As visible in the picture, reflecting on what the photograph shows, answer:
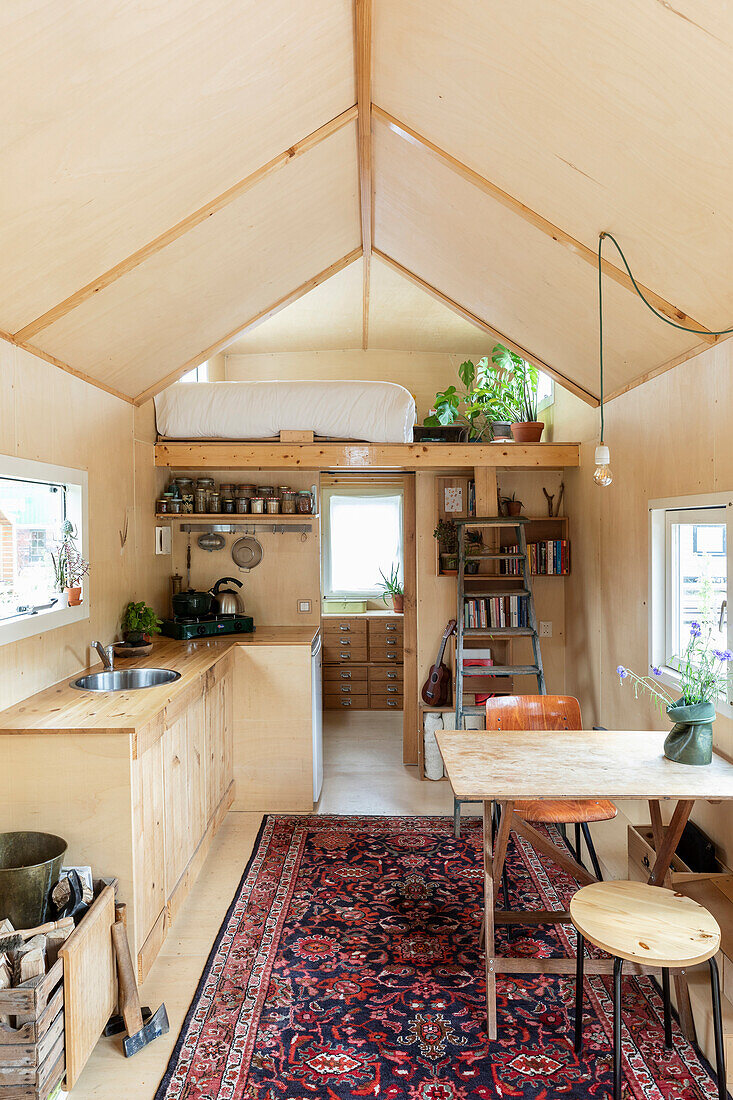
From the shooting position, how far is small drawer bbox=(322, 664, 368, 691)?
630 centimetres

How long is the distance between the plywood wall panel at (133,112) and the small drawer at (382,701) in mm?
4460

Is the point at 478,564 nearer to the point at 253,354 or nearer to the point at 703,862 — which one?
the point at 703,862

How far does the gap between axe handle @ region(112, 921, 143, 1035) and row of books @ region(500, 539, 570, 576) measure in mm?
3153

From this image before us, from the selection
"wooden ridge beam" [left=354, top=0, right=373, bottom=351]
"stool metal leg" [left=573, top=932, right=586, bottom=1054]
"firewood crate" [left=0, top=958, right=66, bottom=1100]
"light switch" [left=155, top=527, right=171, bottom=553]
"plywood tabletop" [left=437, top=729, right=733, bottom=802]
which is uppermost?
"wooden ridge beam" [left=354, top=0, right=373, bottom=351]

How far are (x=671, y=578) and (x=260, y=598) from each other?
2.64m

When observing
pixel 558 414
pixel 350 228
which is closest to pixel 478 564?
pixel 558 414

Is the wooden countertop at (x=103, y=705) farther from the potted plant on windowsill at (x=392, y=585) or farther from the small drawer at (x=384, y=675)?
the potted plant on windowsill at (x=392, y=585)

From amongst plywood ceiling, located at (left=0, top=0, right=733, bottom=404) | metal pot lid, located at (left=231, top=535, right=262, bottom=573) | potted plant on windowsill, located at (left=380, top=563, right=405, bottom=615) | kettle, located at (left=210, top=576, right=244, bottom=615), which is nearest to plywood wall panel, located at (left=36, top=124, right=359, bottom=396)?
plywood ceiling, located at (left=0, top=0, right=733, bottom=404)

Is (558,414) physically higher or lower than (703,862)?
higher

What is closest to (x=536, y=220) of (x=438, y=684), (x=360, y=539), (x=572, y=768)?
(x=572, y=768)

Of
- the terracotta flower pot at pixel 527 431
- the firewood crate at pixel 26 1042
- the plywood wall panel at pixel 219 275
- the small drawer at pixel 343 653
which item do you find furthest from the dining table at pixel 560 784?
the small drawer at pixel 343 653

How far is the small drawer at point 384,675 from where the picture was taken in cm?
630

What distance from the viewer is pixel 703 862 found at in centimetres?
267

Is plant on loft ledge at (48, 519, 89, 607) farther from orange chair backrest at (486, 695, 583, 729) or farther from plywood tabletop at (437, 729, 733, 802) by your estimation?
orange chair backrest at (486, 695, 583, 729)
